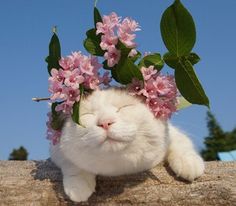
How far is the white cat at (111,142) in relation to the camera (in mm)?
2027

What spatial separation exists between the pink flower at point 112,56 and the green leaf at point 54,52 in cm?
27

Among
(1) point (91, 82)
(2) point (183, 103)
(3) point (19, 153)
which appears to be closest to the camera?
(1) point (91, 82)

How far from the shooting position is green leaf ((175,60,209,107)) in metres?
2.19

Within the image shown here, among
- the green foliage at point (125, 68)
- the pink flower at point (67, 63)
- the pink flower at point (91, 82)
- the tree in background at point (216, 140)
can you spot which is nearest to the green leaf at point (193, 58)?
the green foliage at point (125, 68)

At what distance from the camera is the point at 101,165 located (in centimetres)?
211

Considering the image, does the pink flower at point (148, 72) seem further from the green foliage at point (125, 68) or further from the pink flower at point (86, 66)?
the pink flower at point (86, 66)

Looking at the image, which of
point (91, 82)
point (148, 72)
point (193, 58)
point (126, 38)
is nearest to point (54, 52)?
point (91, 82)

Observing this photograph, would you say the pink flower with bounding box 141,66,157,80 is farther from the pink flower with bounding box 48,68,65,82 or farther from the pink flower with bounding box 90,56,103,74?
the pink flower with bounding box 48,68,65,82

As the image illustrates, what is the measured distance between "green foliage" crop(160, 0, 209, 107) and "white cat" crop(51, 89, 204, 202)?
0.71ft

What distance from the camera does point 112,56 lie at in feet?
7.36

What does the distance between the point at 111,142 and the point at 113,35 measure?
55cm

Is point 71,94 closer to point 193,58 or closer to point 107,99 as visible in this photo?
point 107,99

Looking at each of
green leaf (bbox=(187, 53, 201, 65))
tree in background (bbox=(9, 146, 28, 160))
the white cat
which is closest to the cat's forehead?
the white cat

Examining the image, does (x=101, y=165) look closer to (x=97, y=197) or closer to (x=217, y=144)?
(x=97, y=197)
